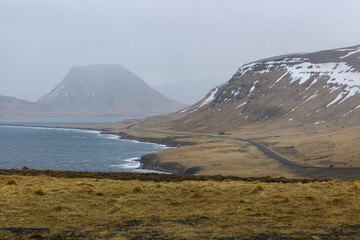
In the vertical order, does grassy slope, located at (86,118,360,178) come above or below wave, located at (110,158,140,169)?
above

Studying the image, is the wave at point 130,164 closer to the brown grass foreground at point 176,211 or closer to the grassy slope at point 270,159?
the grassy slope at point 270,159

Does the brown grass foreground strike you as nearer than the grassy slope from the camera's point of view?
Yes

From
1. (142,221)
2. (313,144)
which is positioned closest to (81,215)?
(142,221)

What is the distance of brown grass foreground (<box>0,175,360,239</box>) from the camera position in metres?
14.9

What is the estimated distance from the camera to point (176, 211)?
18641 mm

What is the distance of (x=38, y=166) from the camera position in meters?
106

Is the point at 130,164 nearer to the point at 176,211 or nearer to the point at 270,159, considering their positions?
the point at 270,159

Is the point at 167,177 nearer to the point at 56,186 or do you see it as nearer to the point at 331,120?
the point at 56,186

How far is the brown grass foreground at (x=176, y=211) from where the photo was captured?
14875mm

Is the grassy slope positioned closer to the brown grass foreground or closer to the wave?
the wave

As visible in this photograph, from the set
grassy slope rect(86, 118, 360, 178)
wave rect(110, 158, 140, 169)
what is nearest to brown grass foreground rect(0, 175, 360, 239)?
grassy slope rect(86, 118, 360, 178)

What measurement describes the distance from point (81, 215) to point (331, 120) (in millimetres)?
181609

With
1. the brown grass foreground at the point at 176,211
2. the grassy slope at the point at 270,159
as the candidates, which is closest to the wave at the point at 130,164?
the grassy slope at the point at 270,159

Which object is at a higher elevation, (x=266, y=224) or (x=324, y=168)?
(x=266, y=224)
